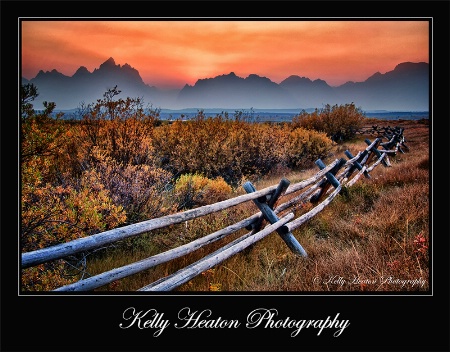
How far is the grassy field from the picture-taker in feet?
10.3

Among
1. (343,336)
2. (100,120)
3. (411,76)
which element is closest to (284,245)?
(343,336)

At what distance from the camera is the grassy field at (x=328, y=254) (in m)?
3.15

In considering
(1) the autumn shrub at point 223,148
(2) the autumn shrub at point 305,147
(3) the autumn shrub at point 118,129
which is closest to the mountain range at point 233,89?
(3) the autumn shrub at point 118,129

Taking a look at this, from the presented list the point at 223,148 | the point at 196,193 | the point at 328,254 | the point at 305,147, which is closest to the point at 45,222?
the point at 328,254

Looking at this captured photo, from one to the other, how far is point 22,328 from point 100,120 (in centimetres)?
506

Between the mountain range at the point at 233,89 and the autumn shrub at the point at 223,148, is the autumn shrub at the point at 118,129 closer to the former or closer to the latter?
the mountain range at the point at 233,89

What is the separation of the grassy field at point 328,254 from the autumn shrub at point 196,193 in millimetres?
1272

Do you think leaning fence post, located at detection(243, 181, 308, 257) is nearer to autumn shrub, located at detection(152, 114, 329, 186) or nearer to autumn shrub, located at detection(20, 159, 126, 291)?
autumn shrub, located at detection(20, 159, 126, 291)

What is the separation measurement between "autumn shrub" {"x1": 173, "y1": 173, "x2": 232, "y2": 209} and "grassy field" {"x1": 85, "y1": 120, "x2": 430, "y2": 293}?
4.17 ft

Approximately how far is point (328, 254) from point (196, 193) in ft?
11.8

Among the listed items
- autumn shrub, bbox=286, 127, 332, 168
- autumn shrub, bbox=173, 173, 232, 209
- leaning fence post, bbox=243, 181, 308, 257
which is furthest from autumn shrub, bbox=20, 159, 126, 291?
autumn shrub, bbox=286, 127, 332, 168

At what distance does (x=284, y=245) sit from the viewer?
4191 mm

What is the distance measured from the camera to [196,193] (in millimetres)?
6820
